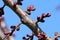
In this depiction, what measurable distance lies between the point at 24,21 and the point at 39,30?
24 centimetres

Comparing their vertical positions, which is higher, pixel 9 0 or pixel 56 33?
pixel 9 0

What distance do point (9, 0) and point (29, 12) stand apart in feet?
1.25

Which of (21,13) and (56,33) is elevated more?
(21,13)

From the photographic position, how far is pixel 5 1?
283 centimetres

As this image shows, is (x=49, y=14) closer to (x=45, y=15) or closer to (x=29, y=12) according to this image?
(x=45, y=15)

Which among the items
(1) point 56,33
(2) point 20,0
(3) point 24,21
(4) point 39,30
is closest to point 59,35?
(1) point 56,33

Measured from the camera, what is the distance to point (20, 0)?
9.91ft

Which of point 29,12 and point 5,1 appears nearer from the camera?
point 5,1

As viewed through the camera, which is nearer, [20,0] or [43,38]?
[43,38]

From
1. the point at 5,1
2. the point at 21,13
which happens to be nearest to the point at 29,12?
the point at 21,13

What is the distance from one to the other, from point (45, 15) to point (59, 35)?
350 mm

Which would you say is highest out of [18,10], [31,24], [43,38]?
[18,10]

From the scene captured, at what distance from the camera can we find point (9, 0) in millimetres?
2850

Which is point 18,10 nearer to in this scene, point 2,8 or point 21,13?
point 21,13
